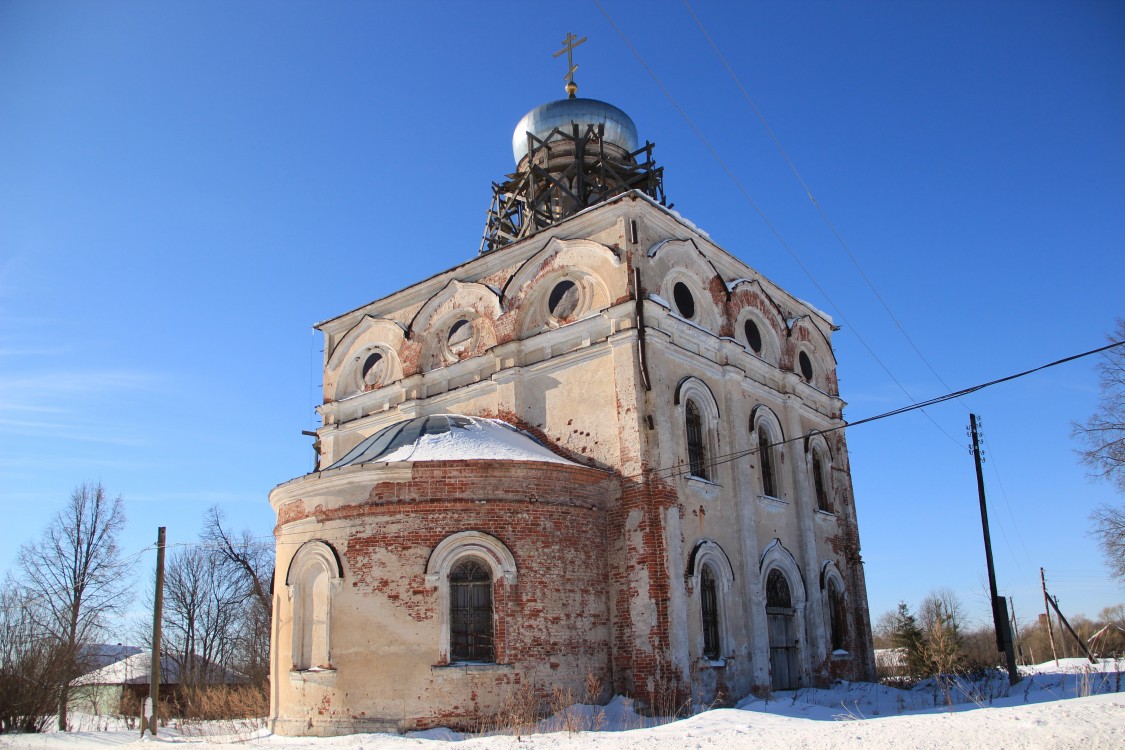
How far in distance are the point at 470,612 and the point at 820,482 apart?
10.2 m

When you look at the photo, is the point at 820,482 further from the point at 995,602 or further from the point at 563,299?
the point at 563,299

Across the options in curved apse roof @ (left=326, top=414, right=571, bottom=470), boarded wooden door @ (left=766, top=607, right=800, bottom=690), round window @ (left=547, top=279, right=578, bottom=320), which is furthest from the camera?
round window @ (left=547, top=279, right=578, bottom=320)

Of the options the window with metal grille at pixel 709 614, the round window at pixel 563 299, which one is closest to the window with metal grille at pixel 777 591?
the window with metal grille at pixel 709 614

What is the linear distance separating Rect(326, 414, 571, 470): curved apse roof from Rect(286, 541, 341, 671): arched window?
4.99ft

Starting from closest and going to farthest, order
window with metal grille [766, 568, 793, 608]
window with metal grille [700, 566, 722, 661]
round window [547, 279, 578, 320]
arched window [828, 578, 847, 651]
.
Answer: window with metal grille [700, 566, 722, 661]
round window [547, 279, 578, 320]
window with metal grille [766, 568, 793, 608]
arched window [828, 578, 847, 651]

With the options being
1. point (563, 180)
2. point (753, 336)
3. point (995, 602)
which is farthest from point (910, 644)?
point (563, 180)

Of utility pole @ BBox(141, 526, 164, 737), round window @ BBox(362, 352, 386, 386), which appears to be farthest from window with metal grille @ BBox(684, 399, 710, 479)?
utility pole @ BBox(141, 526, 164, 737)

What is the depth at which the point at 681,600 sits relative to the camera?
48.2 feet

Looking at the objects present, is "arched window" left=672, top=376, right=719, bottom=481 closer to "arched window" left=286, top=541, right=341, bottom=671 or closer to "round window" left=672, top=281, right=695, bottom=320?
"round window" left=672, top=281, right=695, bottom=320

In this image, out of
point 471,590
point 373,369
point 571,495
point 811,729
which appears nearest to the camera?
point 811,729

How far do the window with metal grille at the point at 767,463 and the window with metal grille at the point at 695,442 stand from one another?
7.05 ft

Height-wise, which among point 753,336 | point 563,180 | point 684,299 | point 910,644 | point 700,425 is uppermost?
point 563,180

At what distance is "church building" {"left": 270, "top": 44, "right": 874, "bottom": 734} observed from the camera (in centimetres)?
1368

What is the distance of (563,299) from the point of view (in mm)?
17422
